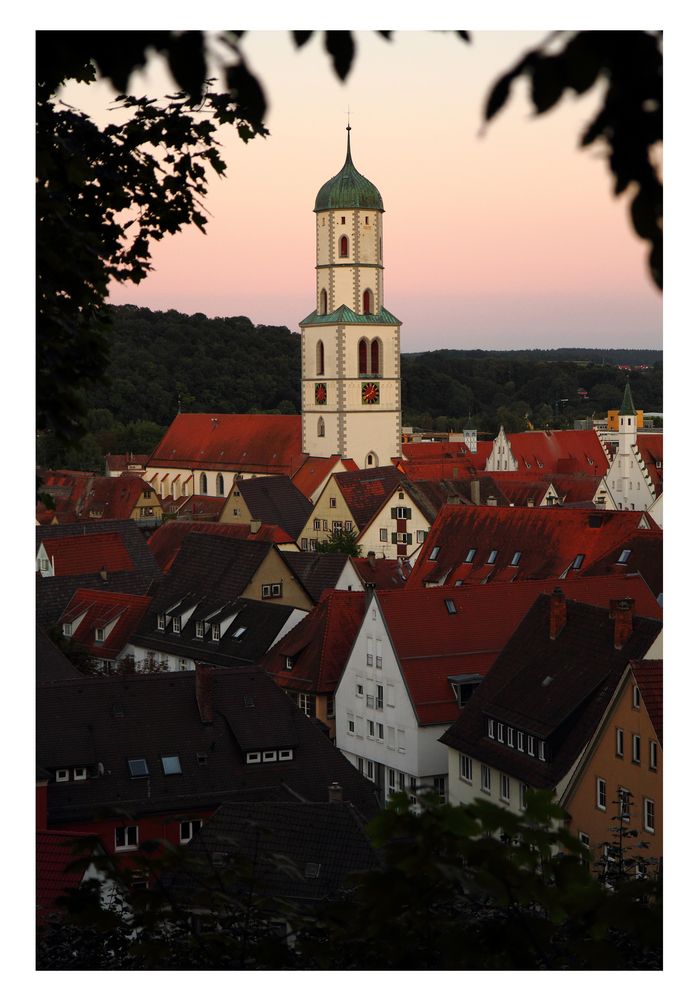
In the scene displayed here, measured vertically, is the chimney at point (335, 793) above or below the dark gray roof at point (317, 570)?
below

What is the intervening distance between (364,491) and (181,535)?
10.8 m

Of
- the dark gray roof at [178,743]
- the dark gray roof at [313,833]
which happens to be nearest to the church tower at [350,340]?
the dark gray roof at [178,743]

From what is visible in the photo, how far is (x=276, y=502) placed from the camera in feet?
209

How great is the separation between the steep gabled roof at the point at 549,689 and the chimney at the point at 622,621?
0.09 m

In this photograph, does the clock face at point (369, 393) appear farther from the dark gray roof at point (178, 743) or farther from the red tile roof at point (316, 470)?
the dark gray roof at point (178, 743)

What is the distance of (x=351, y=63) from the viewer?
15.5ft

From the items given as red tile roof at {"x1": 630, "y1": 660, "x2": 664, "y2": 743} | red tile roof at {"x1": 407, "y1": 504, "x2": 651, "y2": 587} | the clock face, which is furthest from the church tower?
red tile roof at {"x1": 630, "y1": 660, "x2": 664, "y2": 743}

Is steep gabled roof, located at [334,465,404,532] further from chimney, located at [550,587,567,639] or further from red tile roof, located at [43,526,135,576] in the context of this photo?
chimney, located at [550,587,567,639]

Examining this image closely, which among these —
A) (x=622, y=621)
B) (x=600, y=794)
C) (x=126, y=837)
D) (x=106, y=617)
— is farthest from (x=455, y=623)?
(x=126, y=837)

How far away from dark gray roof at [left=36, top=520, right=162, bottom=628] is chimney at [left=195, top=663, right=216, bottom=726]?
41.1 ft

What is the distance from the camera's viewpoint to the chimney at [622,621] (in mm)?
22391

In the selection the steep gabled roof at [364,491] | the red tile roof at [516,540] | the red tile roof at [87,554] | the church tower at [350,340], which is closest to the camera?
the red tile roof at [516,540]

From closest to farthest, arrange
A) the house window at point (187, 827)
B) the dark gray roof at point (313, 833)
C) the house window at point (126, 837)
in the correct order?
1. the house window at point (126, 837)
2. the dark gray roof at point (313, 833)
3. the house window at point (187, 827)

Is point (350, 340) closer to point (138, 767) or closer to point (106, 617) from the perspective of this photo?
point (106, 617)
